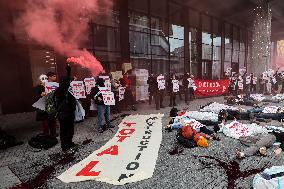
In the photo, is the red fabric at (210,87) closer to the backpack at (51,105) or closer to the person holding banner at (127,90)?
the person holding banner at (127,90)

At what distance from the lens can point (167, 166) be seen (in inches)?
184

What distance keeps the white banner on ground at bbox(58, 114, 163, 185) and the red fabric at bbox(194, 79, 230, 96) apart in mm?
8635

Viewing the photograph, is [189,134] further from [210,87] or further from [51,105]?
[210,87]

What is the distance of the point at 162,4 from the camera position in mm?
17750

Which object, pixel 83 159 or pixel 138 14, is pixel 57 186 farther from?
pixel 138 14

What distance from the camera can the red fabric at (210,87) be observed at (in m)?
15.2

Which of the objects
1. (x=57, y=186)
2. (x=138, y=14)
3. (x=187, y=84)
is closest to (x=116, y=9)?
(x=138, y=14)

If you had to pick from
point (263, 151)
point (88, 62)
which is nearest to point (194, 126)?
point (263, 151)

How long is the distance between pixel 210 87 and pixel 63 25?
1074 centimetres

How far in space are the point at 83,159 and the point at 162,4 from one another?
15.8 meters

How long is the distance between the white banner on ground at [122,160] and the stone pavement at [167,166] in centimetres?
16

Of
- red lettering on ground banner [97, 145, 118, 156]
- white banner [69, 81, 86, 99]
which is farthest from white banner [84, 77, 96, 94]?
red lettering on ground banner [97, 145, 118, 156]

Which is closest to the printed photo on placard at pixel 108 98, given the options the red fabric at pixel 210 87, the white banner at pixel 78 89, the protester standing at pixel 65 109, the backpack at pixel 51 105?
the protester standing at pixel 65 109

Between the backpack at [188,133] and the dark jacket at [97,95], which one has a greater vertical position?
the dark jacket at [97,95]
